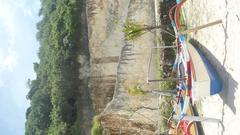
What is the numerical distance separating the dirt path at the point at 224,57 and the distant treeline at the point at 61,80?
4.20m

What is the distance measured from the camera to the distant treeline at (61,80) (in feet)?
34.1

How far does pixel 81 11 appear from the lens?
34.6 ft

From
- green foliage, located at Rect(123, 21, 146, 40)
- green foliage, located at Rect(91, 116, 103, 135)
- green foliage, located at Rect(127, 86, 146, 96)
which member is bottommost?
green foliage, located at Rect(91, 116, 103, 135)

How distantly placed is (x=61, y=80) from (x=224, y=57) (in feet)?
17.3

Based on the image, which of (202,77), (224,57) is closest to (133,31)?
(202,77)

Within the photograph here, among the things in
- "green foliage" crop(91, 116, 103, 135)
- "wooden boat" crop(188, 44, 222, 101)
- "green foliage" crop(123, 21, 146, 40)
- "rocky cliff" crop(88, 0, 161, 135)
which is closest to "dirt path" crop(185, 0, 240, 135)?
"wooden boat" crop(188, 44, 222, 101)

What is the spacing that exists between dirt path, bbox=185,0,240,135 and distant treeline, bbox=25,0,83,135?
4201 millimetres

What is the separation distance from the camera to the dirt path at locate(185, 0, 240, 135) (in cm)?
539

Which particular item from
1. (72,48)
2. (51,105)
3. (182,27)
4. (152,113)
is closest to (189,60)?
(182,27)

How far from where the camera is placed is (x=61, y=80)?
10398 millimetres

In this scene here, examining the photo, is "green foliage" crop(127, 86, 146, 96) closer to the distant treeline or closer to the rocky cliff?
the rocky cliff

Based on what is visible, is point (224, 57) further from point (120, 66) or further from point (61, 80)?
point (61, 80)

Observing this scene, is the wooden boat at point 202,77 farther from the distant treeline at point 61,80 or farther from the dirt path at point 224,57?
the distant treeline at point 61,80

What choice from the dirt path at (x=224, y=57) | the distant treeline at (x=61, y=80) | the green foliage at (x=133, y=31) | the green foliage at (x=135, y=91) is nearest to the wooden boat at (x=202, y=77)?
the dirt path at (x=224, y=57)
